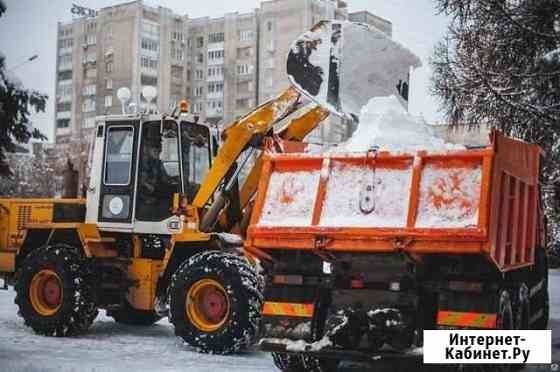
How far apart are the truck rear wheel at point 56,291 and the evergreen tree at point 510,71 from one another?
17.3 ft

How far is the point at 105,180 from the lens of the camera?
1080cm

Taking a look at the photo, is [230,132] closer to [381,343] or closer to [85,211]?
[85,211]

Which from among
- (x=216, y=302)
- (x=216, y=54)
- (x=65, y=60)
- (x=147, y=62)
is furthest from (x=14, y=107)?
(x=216, y=54)

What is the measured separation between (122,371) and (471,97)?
612 centimetres

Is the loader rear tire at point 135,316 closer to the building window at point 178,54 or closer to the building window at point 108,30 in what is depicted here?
the building window at point 108,30

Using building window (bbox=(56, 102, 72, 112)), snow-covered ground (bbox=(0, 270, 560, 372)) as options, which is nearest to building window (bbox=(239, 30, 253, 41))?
building window (bbox=(56, 102, 72, 112))

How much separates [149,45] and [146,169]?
11880 millimetres

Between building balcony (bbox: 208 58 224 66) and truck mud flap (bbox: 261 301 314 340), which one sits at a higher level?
building balcony (bbox: 208 58 224 66)

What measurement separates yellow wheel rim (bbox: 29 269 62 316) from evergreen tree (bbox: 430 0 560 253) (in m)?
5.61

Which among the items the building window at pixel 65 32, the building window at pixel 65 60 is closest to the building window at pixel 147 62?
the building window at pixel 65 60

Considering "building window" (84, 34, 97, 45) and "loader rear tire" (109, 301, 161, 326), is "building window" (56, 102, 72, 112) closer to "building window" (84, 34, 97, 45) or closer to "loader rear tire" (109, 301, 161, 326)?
"building window" (84, 34, 97, 45)

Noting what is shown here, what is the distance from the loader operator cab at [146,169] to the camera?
10.5 meters

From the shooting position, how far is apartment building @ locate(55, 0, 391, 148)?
58.3 ft

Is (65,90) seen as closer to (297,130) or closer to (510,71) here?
(297,130)
